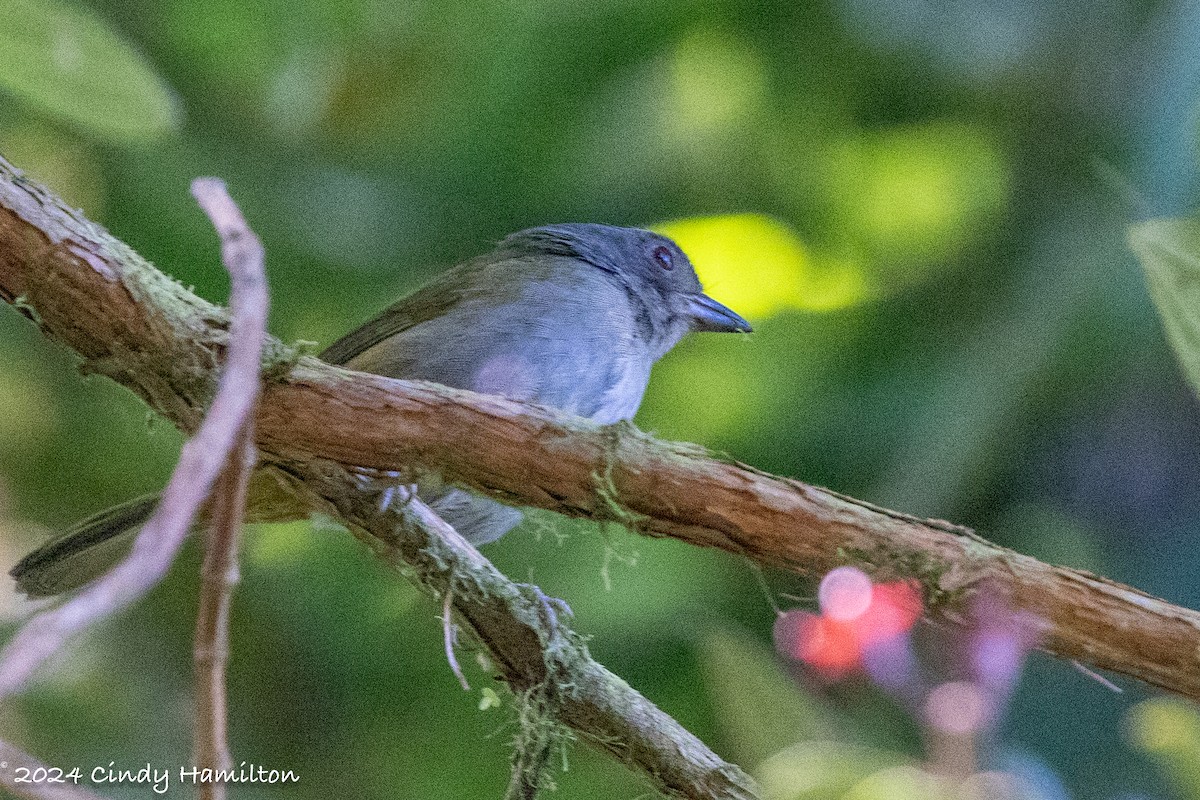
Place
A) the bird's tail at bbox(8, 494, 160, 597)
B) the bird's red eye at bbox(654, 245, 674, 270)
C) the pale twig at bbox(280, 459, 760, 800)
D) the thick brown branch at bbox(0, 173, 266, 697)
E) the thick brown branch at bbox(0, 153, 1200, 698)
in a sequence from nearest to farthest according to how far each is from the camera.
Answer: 1. the thick brown branch at bbox(0, 173, 266, 697)
2. the thick brown branch at bbox(0, 153, 1200, 698)
3. the pale twig at bbox(280, 459, 760, 800)
4. the bird's tail at bbox(8, 494, 160, 597)
5. the bird's red eye at bbox(654, 245, 674, 270)

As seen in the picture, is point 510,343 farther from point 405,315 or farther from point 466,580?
point 466,580

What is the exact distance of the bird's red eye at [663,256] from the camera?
8.23ft

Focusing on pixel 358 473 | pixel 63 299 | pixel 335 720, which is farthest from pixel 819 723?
pixel 335 720

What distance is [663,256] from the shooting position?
252cm

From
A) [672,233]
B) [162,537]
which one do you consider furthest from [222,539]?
[672,233]

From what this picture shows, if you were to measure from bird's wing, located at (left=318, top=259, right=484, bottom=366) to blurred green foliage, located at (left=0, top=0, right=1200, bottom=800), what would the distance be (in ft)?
1.44

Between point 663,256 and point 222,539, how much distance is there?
5.86 ft

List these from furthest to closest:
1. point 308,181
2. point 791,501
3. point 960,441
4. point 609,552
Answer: point 308,181 → point 960,441 → point 609,552 → point 791,501

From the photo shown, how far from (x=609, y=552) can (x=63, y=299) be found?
0.96m

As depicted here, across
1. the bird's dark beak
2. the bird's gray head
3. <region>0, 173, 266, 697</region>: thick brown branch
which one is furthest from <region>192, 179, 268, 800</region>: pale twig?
the bird's dark beak

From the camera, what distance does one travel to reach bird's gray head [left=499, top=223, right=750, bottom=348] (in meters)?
2.35

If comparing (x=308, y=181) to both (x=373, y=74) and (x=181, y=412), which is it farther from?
(x=181, y=412)

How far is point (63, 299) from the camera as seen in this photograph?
55.7 inches

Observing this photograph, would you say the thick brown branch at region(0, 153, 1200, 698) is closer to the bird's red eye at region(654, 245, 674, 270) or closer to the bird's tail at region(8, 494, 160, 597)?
the bird's tail at region(8, 494, 160, 597)
